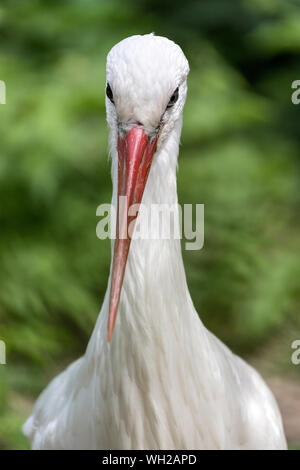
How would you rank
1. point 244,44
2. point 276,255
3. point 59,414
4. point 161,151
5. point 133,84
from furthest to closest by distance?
1. point 244,44
2. point 276,255
3. point 59,414
4. point 161,151
5. point 133,84

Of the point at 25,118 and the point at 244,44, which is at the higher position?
the point at 244,44

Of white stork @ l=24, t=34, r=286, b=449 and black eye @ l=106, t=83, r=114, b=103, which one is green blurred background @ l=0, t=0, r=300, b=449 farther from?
black eye @ l=106, t=83, r=114, b=103

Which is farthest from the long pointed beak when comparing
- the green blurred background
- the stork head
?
the green blurred background

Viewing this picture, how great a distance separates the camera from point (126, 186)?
1706 millimetres

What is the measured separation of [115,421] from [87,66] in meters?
2.58

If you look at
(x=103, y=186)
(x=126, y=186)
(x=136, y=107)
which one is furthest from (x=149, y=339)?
(x=103, y=186)

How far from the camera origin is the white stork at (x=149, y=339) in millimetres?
1712

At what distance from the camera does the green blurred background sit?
3.72 m

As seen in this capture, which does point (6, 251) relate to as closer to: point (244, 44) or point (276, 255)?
point (276, 255)

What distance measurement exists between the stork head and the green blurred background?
168 centimetres

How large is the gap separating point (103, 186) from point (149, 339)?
2.15 m

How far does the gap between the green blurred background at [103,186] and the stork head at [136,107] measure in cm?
168

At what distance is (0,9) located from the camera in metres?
4.14
